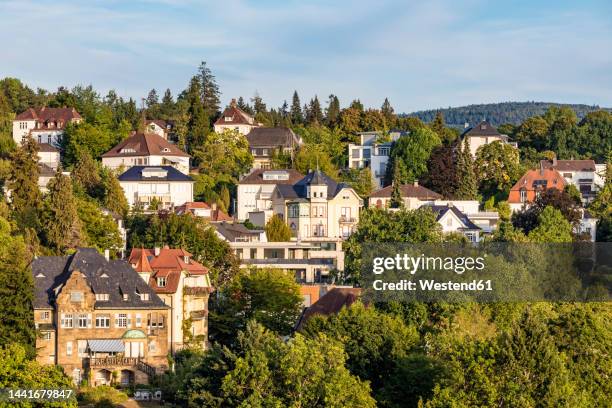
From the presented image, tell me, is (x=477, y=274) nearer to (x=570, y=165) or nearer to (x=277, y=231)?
(x=277, y=231)

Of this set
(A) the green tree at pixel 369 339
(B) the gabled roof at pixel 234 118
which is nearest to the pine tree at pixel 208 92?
(B) the gabled roof at pixel 234 118

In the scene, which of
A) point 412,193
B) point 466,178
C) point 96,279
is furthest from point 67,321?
point 466,178

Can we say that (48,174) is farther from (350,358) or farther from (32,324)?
A: (350,358)

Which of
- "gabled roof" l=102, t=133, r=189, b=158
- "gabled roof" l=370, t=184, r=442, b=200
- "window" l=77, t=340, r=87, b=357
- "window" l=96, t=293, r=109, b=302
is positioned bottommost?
"window" l=77, t=340, r=87, b=357

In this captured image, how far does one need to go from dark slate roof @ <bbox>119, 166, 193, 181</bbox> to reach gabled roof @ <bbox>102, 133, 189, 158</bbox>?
15.6 ft

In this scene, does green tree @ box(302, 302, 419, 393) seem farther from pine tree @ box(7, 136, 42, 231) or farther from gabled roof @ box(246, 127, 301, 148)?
gabled roof @ box(246, 127, 301, 148)

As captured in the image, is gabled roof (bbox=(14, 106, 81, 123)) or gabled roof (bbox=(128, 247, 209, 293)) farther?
gabled roof (bbox=(14, 106, 81, 123))

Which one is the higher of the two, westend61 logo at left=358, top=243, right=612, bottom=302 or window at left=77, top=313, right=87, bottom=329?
westend61 logo at left=358, top=243, right=612, bottom=302

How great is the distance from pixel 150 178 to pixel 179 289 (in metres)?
38.6

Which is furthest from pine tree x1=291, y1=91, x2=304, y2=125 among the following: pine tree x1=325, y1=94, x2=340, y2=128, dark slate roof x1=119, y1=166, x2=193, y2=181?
dark slate roof x1=119, y1=166, x2=193, y2=181

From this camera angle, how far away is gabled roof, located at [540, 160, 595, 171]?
120125mm

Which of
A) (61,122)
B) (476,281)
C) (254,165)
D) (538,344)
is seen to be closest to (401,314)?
(476,281)

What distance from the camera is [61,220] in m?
82.3

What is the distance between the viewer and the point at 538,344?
5081 cm
